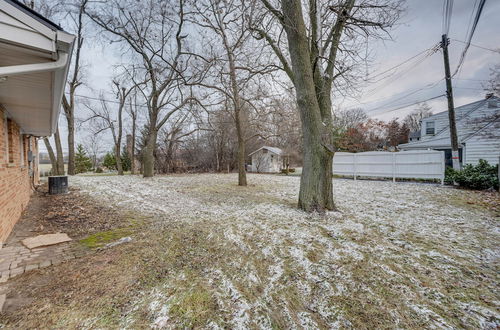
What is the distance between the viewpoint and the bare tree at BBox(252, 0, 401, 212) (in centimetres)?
443

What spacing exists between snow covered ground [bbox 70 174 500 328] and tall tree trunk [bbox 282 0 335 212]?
48 centimetres

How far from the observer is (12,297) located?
6.95 feet

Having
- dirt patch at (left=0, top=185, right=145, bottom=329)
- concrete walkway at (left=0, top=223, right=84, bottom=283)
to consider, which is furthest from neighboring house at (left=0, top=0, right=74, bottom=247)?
dirt patch at (left=0, top=185, right=145, bottom=329)

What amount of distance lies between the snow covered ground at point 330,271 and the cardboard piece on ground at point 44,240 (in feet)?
4.96

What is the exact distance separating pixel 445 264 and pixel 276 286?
2124 millimetres

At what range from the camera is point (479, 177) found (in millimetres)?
7547

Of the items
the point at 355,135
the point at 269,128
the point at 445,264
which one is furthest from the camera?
the point at 355,135

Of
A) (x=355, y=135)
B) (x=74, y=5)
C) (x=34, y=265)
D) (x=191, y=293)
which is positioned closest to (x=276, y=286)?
(x=191, y=293)

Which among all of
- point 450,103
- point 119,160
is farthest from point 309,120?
point 119,160

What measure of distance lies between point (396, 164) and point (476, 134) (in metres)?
5.69

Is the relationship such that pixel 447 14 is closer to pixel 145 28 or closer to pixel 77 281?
pixel 77 281

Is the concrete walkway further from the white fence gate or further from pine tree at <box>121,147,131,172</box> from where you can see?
pine tree at <box>121,147,131,172</box>

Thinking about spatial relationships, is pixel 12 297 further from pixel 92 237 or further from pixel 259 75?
pixel 259 75

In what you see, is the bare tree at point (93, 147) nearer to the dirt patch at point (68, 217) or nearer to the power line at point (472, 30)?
the dirt patch at point (68, 217)
